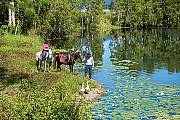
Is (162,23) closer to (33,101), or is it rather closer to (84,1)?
(84,1)

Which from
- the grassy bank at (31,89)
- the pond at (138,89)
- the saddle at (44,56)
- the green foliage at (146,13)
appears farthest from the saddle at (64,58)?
the green foliage at (146,13)

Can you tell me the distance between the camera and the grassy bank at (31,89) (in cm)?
1307

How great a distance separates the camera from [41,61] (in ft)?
109

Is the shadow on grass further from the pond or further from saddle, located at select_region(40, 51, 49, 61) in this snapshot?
the pond

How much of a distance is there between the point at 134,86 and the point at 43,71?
713cm

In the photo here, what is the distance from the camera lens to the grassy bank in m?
13.1

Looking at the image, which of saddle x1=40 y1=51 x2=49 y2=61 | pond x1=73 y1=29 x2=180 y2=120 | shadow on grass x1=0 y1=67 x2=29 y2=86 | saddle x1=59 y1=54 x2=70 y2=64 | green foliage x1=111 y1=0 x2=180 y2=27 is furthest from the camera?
green foliage x1=111 y1=0 x2=180 y2=27

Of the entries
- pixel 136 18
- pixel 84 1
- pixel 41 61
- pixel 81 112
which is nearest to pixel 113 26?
pixel 136 18

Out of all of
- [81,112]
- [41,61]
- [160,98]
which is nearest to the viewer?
[81,112]

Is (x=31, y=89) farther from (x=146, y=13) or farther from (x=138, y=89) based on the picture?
(x=146, y=13)

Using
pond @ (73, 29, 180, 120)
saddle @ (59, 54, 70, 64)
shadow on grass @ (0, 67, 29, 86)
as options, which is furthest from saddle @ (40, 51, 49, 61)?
pond @ (73, 29, 180, 120)

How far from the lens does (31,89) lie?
2145 centimetres

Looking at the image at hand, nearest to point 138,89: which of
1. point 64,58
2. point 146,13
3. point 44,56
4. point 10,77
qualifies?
point 64,58

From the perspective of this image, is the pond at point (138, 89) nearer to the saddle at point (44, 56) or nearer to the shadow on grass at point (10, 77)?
the saddle at point (44, 56)
